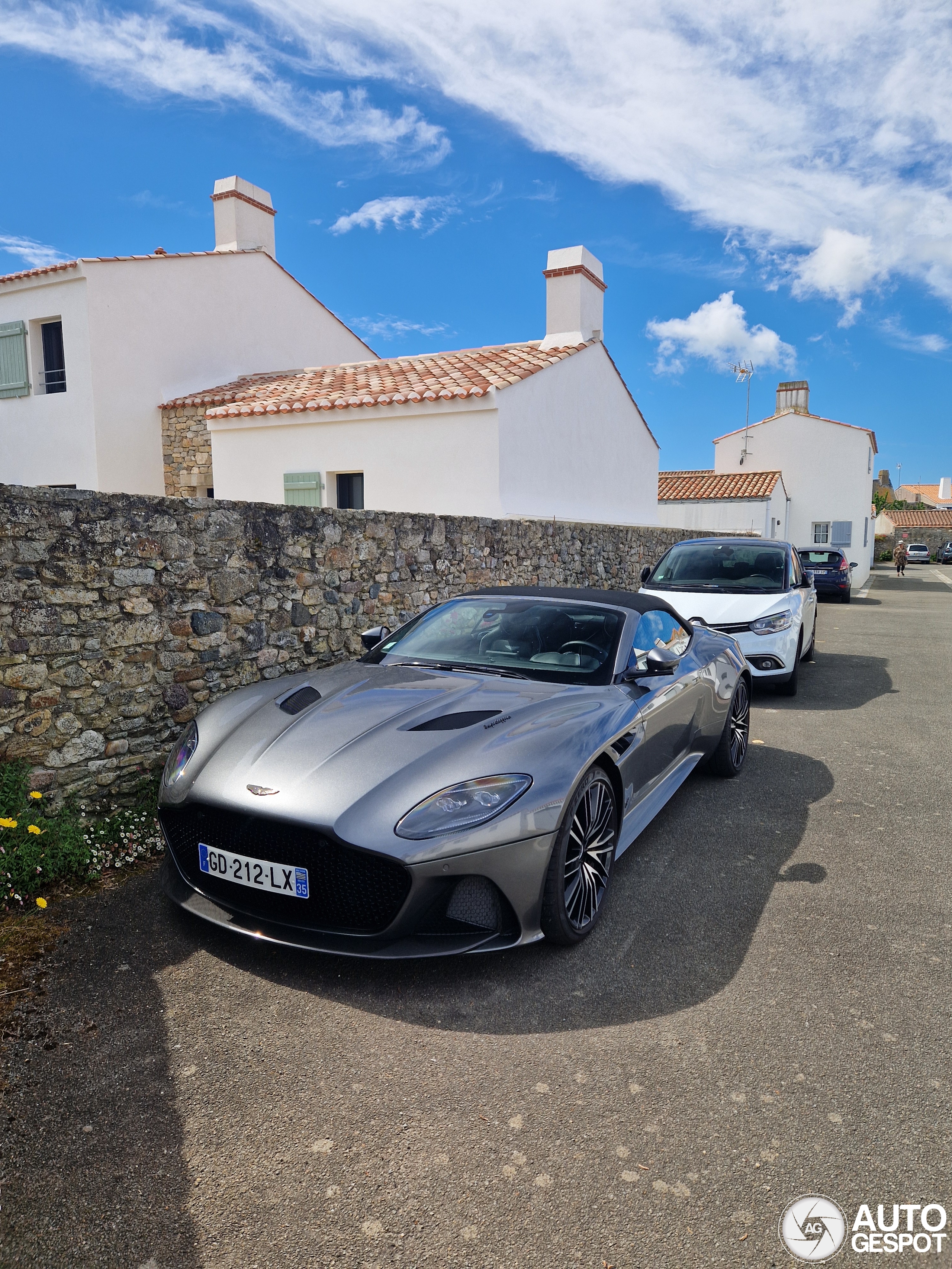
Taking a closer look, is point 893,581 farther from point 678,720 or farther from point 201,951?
point 201,951

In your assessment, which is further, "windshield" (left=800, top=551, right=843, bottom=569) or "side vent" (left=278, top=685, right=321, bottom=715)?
"windshield" (left=800, top=551, right=843, bottom=569)

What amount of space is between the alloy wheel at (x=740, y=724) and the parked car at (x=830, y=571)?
652 inches

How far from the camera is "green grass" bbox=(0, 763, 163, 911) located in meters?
3.61

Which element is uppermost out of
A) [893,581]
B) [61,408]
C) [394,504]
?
[61,408]

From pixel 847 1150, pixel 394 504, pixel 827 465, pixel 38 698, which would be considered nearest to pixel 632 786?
pixel 847 1150

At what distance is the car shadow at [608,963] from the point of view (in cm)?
278

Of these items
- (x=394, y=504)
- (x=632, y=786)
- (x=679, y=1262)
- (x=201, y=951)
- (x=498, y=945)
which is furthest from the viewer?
(x=394, y=504)

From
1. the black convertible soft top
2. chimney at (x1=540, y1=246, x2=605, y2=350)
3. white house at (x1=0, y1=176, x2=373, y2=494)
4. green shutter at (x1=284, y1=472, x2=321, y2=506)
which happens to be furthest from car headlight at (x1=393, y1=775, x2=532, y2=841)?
chimney at (x1=540, y1=246, x2=605, y2=350)

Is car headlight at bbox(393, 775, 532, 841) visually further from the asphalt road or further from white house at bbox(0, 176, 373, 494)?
white house at bbox(0, 176, 373, 494)

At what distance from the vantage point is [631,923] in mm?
3391

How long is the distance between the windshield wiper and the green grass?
1494 millimetres

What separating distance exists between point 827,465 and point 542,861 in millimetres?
33526

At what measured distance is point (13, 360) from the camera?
1512 cm

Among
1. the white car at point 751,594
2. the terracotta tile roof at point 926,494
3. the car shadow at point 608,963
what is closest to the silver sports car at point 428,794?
the car shadow at point 608,963
